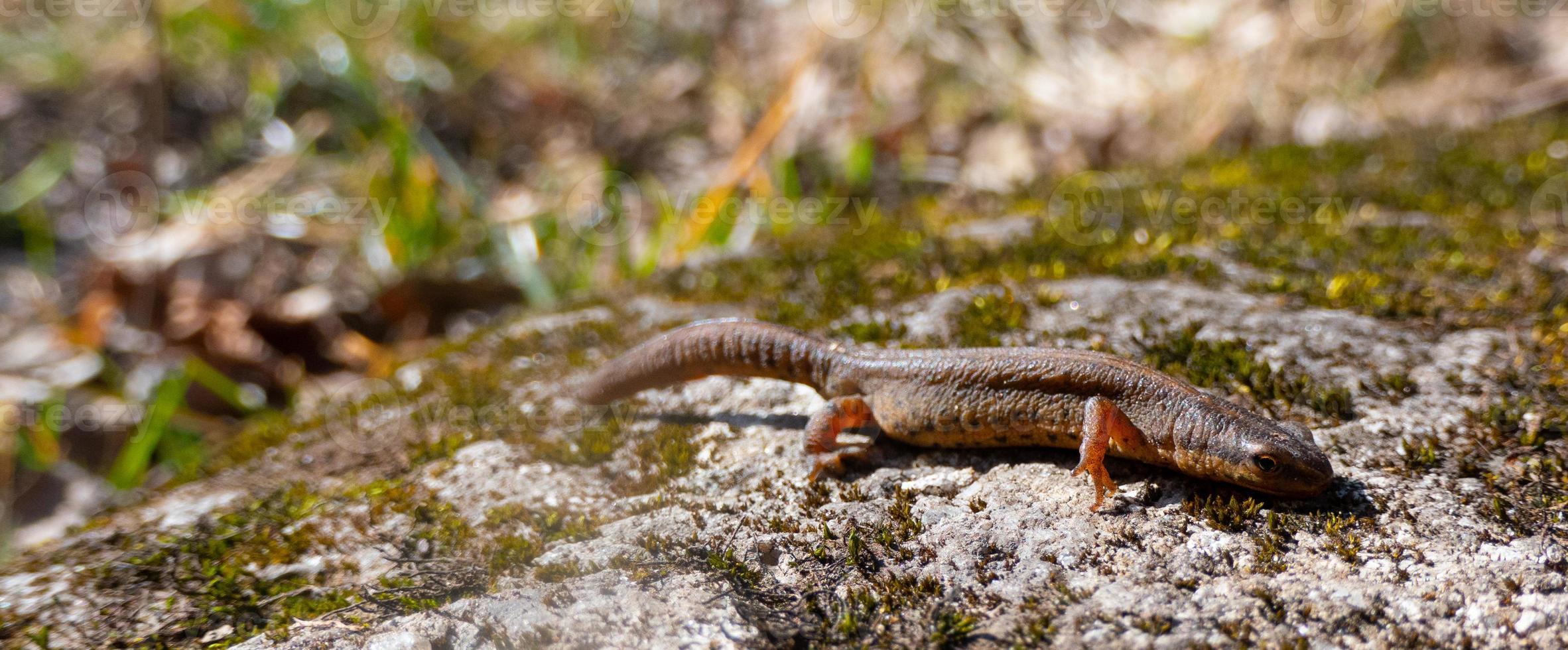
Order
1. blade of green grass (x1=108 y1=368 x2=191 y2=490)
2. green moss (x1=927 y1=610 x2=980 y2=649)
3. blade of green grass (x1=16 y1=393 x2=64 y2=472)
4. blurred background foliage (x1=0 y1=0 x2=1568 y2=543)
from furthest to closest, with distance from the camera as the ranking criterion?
blurred background foliage (x1=0 y1=0 x2=1568 y2=543) → blade of green grass (x1=16 y1=393 x2=64 y2=472) → blade of green grass (x1=108 y1=368 x2=191 y2=490) → green moss (x1=927 y1=610 x2=980 y2=649)

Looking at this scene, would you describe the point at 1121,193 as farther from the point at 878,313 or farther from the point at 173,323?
the point at 173,323

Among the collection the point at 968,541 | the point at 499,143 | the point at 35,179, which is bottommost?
the point at 968,541

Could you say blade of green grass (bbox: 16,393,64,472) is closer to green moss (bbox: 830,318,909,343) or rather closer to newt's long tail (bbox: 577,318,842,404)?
newt's long tail (bbox: 577,318,842,404)

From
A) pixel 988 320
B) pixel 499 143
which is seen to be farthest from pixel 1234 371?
pixel 499 143

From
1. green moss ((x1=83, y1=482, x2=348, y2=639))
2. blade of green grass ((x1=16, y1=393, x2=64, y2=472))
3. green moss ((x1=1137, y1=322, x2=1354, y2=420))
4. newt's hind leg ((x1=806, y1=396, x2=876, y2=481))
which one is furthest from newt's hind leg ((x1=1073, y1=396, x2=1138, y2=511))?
blade of green grass ((x1=16, y1=393, x2=64, y2=472))

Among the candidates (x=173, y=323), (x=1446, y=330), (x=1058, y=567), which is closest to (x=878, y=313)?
(x=1058, y=567)

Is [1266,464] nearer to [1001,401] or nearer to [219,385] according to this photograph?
[1001,401]
